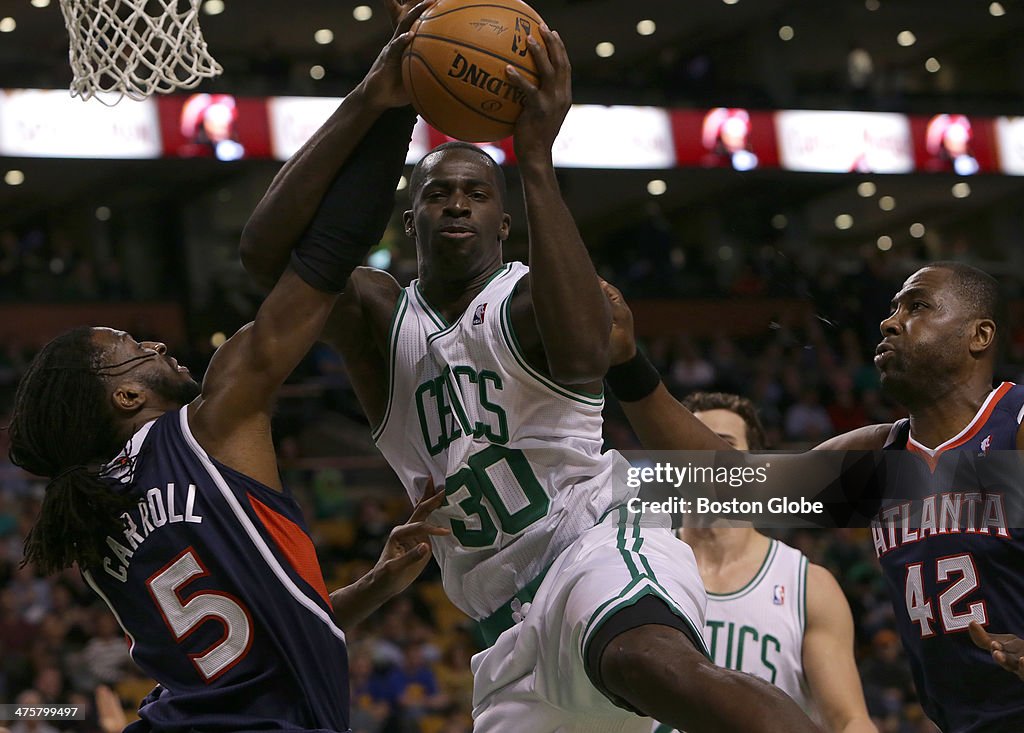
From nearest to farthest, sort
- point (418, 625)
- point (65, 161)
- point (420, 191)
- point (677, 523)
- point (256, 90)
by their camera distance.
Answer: point (420, 191) → point (677, 523) → point (418, 625) → point (256, 90) → point (65, 161)

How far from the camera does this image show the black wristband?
370 cm

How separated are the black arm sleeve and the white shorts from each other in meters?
0.90

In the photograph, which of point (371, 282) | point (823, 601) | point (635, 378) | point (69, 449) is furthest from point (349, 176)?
point (823, 601)

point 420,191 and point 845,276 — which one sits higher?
point 845,276

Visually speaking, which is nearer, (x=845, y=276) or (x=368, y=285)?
(x=368, y=285)

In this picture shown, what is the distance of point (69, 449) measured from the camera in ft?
9.31

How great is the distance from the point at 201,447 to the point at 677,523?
2.07 meters

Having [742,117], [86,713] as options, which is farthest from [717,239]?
[86,713]

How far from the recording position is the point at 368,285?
3.55 metres

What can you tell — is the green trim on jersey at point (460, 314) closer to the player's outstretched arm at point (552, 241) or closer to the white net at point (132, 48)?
the player's outstretched arm at point (552, 241)

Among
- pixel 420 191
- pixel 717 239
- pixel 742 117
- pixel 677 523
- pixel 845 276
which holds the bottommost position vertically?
pixel 677 523

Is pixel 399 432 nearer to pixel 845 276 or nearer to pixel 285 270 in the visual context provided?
pixel 285 270

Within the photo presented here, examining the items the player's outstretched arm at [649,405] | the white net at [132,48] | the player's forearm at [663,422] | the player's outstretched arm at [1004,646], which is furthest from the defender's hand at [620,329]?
the white net at [132,48]

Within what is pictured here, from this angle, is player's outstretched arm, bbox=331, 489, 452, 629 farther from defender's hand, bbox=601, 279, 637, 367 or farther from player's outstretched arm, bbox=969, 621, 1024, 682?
player's outstretched arm, bbox=969, 621, 1024, 682
